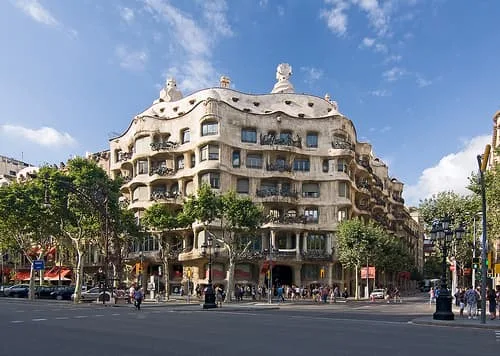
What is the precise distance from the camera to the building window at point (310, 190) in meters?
61.6

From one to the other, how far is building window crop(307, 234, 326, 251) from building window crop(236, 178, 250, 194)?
8572 millimetres

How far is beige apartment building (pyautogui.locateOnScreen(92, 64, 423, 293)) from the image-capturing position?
192ft

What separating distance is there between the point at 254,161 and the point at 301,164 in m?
5.52

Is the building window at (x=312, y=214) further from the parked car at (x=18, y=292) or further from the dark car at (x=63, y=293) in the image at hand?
the parked car at (x=18, y=292)

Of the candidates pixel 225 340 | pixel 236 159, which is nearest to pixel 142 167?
pixel 236 159

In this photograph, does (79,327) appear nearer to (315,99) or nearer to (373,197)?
(315,99)

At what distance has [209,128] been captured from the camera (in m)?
59.1

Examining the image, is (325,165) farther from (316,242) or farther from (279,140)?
(316,242)

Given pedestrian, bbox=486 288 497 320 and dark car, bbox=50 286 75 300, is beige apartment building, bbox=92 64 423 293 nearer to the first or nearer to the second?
dark car, bbox=50 286 75 300

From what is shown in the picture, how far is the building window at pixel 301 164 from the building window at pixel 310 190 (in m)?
1.74

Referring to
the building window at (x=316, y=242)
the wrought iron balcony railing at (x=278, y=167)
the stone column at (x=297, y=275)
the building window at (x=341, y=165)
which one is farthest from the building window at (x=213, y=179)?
the building window at (x=341, y=165)

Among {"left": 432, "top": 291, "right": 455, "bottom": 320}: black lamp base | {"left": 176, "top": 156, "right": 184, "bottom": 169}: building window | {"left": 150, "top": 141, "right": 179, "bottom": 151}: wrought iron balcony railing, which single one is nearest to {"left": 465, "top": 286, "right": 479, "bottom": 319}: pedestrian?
{"left": 432, "top": 291, "right": 455, "bottom": 320}: black lamp base

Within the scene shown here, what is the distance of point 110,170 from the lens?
237 ft

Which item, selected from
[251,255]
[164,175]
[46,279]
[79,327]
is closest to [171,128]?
[164,175]
